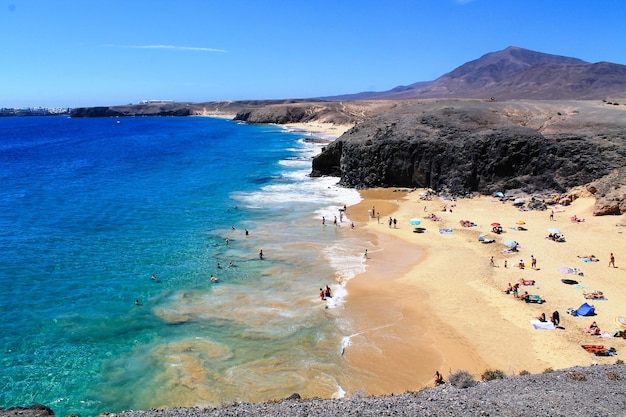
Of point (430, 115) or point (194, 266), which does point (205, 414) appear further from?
point (430, 115)

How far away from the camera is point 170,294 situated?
83.5 ft

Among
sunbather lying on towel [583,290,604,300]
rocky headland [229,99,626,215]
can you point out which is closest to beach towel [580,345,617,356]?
sunbather lying on towel [583,290,604,300]

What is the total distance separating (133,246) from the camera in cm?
3322

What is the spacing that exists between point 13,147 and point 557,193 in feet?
370

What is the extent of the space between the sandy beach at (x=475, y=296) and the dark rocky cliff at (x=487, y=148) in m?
6.04

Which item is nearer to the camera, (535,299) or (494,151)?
(535,299)

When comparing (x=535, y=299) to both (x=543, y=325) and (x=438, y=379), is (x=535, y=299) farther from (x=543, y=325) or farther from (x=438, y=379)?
(x=438, y=379)

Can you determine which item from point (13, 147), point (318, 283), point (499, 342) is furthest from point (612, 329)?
point (13, 147)

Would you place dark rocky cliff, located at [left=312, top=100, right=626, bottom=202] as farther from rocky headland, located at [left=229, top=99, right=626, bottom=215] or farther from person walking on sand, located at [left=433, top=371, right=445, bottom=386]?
person walking on sand, located at [left=433, top=371, right=445, bottom=386]

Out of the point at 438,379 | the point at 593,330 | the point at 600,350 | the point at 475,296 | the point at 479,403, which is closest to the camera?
the point at 479,403

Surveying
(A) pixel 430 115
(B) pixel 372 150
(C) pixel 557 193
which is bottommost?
(C) pixel 557 193

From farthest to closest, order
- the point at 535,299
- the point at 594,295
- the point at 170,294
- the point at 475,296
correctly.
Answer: the point at 170,294
the point at 475,296
the point at 535,299
the point at 594,295

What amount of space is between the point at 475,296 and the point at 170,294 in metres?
16.6

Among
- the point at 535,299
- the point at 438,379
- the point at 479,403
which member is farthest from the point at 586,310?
the point at 479,403
